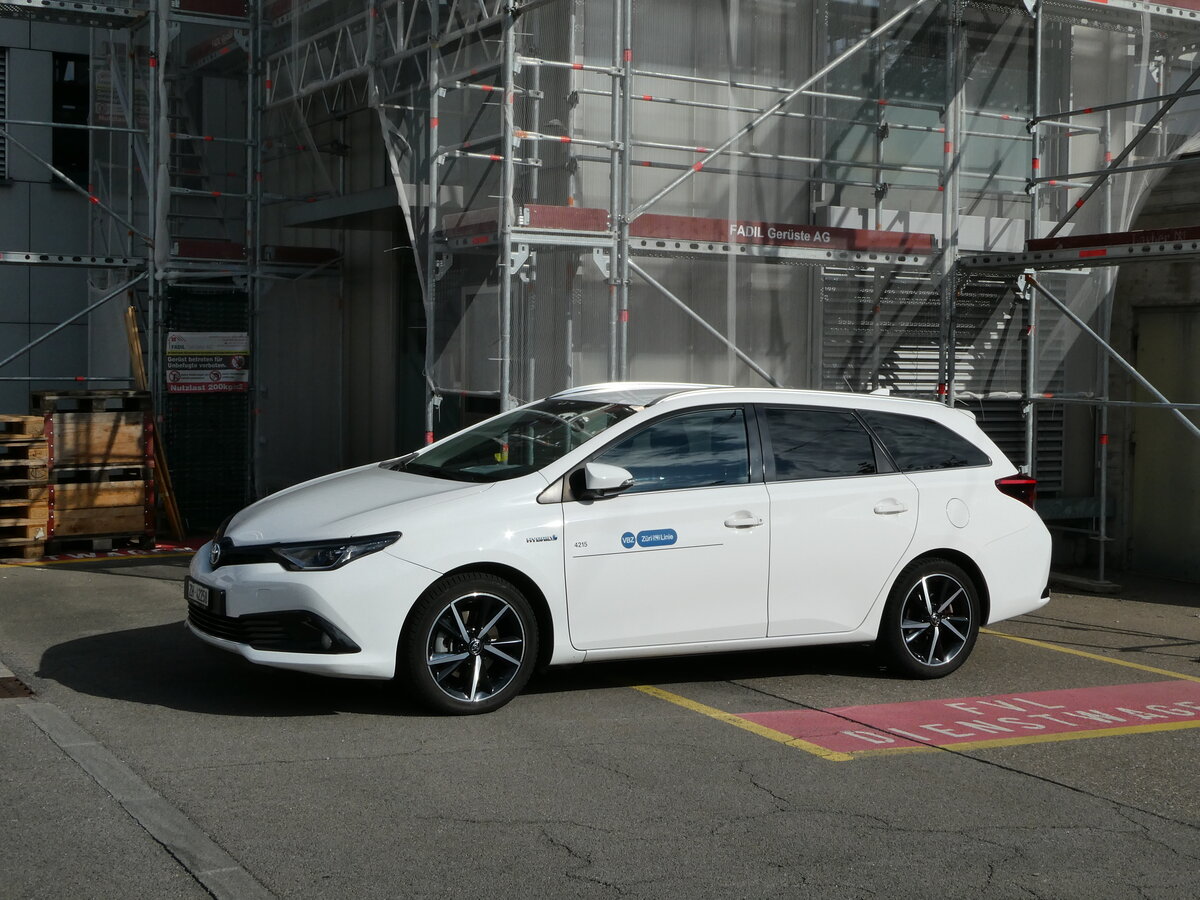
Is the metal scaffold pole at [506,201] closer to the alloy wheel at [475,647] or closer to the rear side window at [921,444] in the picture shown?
the rear side window at [921,444]

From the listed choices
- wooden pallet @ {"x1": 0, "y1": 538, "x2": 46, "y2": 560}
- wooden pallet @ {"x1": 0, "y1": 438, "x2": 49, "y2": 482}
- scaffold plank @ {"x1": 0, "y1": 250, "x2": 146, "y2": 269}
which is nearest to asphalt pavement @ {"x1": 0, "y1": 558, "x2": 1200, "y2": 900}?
wooden pallet @ {"x1": 0, "y1": 538, "x2": 46, "y2": 560}

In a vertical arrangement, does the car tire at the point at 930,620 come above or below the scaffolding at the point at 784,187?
below

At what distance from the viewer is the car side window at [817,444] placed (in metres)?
7.81

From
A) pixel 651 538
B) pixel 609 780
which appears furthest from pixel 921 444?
pixel 609 780

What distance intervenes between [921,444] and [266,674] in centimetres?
381

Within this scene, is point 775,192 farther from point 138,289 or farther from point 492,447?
point 138,289

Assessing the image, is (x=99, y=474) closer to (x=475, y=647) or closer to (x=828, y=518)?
(x=475, y=647)

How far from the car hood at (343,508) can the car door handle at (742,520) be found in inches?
49.8

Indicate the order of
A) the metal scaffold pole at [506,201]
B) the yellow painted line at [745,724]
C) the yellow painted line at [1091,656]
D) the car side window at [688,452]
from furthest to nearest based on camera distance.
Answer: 1. the metal scaffold pole at [506,201]
2. the yellow painted line at [1091,656]
3. the car side window at [688,452]
4. the yellow painted line at [745,724]

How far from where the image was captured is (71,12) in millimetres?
14492

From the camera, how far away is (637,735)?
22.1 feet

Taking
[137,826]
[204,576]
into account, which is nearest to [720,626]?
[204,576]

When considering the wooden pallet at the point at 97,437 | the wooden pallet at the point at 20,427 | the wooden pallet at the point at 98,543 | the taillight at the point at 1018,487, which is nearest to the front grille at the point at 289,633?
the taillight at the point at 1018,487

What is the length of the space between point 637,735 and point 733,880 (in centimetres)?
190
